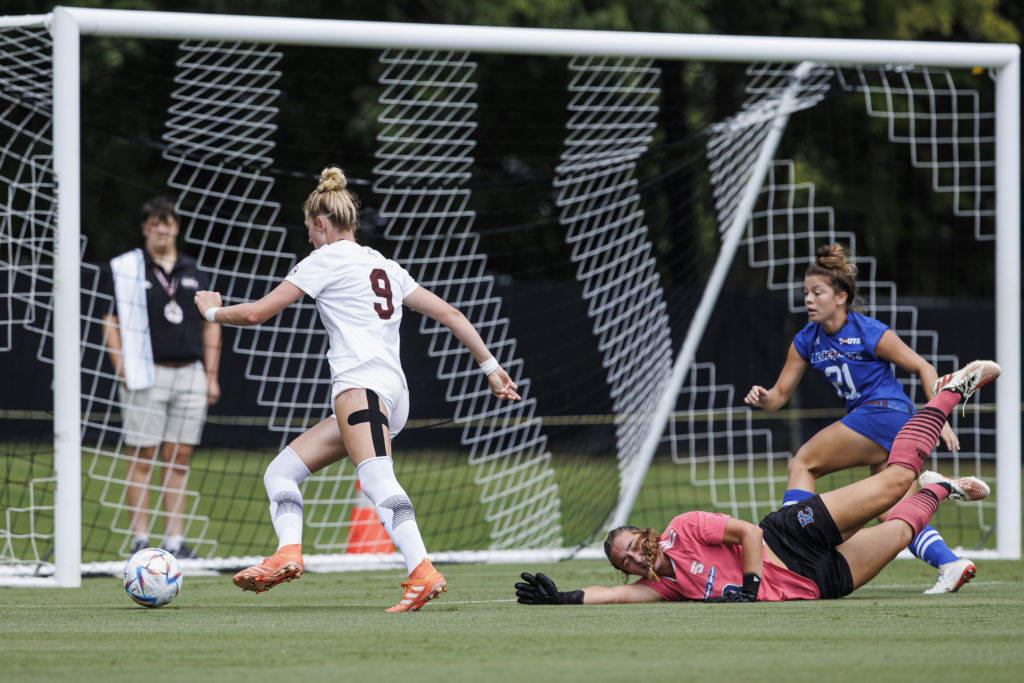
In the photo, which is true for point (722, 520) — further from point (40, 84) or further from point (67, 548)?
point (40, 84)

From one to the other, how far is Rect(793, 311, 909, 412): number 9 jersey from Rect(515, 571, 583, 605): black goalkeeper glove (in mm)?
1892

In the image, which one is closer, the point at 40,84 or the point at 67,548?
the point at 67,548

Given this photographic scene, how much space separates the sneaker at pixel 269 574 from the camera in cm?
477

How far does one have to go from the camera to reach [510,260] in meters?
14.5

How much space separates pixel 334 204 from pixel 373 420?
0.93 m

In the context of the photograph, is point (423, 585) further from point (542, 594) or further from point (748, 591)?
point (748, 591)

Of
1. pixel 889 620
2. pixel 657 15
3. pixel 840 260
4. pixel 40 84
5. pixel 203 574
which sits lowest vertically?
pixel 203 574

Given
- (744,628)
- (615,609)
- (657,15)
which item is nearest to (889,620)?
(744,628)

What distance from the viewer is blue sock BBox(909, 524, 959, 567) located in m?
5.90

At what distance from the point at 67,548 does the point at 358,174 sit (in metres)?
10.4

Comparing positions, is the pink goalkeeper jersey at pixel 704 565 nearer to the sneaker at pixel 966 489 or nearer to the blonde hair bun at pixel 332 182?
the sneaker at pixel 966 489

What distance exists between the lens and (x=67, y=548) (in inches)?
247

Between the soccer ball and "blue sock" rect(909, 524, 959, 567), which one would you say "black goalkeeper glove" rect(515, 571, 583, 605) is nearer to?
the soccer ball

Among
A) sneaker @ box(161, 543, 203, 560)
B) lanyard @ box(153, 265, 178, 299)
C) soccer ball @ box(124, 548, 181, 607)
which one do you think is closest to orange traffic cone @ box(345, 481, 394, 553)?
sneaker @ box(161, 543, 203, 560)
